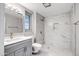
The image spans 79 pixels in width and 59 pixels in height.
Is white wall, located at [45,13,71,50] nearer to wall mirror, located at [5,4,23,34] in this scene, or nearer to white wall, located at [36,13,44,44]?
white wall, located at [36,13,44,44]

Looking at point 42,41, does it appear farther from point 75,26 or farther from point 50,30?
point 75,26

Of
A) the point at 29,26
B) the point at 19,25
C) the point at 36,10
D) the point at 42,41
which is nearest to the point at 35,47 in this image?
the point at 42,41

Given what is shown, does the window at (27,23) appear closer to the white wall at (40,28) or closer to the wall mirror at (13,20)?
the wall mirror at (13,20)

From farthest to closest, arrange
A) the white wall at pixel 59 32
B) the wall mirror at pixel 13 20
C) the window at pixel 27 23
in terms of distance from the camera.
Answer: the window at pixel 27 23
the white wall at pixel 59 32
the wall mirror at pixel 13 20

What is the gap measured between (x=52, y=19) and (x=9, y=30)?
1.07 meters

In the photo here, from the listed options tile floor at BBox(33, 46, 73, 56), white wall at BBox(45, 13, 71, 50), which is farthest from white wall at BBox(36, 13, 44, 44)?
tile floor at BBox(33, 46, 73, 56)

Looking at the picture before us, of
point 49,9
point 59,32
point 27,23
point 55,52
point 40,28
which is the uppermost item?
point 49,9

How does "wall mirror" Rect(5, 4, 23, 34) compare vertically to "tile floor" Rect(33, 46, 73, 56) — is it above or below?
above

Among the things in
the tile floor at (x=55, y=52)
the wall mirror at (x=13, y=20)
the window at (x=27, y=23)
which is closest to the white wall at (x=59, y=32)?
the tile floor at (x=55, y=52)

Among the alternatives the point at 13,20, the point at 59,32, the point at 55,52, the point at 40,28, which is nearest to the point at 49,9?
the point at 40,28

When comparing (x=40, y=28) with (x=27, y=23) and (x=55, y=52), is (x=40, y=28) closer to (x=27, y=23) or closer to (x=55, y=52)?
(x=27, y=23)

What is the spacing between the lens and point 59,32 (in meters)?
2.13

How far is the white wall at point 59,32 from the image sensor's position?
200 centimetres

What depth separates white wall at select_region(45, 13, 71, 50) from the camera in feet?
6.56
